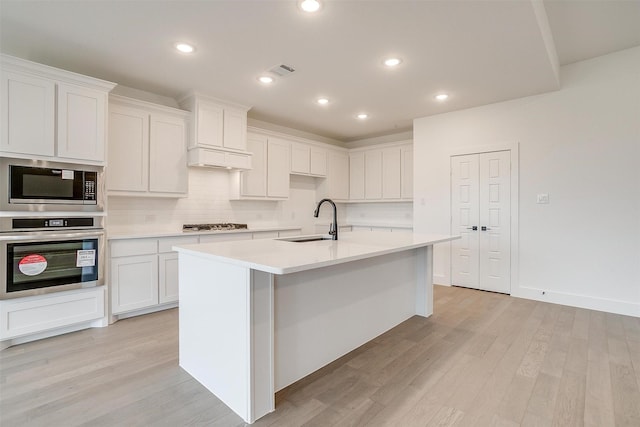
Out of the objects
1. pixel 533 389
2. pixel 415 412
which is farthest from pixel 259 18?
pixel 533 389

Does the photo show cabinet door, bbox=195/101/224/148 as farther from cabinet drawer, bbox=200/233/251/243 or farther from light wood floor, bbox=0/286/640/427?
light wood floor, bbox=0/286/640/427

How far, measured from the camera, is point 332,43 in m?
2.73

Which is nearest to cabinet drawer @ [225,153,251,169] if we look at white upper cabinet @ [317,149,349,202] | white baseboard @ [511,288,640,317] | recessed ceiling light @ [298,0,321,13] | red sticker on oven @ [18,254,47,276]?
white upper cabinet @ [317,149,349,202]

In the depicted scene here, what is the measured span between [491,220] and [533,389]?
276cm

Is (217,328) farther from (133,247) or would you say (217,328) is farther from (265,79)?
(265,79)

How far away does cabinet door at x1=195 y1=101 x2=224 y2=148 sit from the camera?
389 cm

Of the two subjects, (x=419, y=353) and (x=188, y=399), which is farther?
(x=419, y=353)

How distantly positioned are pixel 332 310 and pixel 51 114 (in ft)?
9.75

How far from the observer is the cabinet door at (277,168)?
496 centimetres

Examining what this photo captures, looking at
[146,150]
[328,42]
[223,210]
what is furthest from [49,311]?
[328,42]

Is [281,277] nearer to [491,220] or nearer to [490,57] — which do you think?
[490,57]

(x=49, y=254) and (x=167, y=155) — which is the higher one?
(x=167, y=155)

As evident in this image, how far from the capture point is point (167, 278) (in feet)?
11.6

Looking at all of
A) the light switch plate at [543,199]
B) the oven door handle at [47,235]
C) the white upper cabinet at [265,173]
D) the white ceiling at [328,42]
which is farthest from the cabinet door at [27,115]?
the light switch plate at [543,199]
